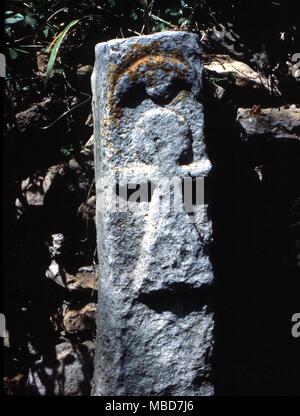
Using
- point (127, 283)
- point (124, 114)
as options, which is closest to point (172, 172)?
point (124, 114)

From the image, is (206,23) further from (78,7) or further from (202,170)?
(202,170)

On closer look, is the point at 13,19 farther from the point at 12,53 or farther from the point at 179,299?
the point at 179,299

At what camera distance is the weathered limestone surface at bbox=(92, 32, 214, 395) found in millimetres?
1626

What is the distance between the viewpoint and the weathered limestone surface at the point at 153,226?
5.33 ft

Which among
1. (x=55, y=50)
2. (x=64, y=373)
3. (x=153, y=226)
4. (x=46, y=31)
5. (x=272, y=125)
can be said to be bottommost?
(x=64, y=373)

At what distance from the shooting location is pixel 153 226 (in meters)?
1.65

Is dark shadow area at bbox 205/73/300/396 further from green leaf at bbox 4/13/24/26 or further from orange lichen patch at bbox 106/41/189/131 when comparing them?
green leaf at bbox 4/13/24/26

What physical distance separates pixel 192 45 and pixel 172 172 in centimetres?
45

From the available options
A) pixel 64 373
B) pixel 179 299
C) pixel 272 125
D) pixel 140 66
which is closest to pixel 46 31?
pixel 140 66

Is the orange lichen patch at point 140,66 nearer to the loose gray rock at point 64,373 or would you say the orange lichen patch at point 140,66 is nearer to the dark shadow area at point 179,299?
the dark shadow area at point 179,299

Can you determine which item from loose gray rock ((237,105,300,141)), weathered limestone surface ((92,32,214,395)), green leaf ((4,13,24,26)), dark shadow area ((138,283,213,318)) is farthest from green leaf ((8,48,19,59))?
dark shadow area ((138,283,213,318))

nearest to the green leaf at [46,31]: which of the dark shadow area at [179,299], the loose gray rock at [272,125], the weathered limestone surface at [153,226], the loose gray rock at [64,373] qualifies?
the weathered limestone surface at [153,226]

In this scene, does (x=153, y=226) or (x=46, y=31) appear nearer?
(x=153, y=226)

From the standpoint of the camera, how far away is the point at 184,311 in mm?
1694
